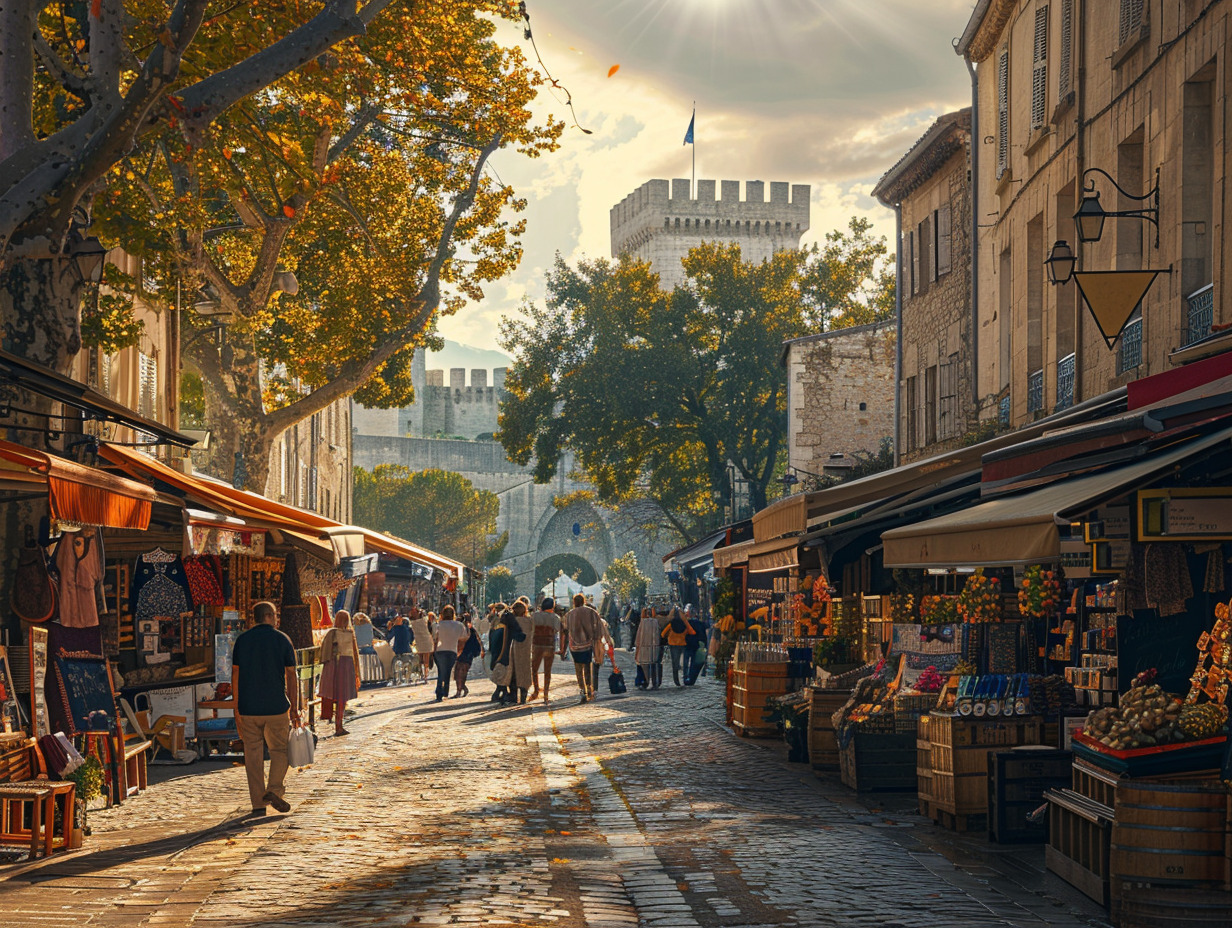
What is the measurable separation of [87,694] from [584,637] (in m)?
11.3

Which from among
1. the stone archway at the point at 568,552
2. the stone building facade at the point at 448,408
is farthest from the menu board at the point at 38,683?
the stone building facade at the point at 448,408

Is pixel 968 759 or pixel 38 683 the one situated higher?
pixel 38 683

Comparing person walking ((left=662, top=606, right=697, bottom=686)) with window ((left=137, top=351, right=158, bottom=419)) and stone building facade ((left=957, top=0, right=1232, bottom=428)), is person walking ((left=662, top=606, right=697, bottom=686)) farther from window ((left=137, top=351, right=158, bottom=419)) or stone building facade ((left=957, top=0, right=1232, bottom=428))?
window ((left=137, top=351, right=158, bottom=419))

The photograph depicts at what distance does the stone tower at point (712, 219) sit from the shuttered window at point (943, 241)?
4995 centimetres

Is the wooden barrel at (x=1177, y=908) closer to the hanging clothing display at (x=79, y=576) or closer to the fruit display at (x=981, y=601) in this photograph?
the fruit display at (x=981, y=601)

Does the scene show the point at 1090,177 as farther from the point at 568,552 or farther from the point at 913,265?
the point at 568,552

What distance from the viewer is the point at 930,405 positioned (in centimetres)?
A: 2373

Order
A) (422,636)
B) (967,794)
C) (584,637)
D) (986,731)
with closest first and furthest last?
(967,794) → (986,731) → (584,637) → (422,636)

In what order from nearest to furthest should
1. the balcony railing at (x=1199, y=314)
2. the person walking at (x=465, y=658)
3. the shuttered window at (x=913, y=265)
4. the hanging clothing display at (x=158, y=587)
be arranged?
the balcony railing at (x=1199, y=314), the hanging clothing display at (x=158, y=587), the person walking at (x=465, y=658), the shuttered window at (x=913, y=265)

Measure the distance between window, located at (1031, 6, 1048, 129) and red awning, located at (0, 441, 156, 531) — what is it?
1137cm

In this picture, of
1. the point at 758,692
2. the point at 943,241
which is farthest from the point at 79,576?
Answer: the point at 943,241

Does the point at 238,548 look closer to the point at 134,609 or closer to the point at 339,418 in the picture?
the point at 134,609

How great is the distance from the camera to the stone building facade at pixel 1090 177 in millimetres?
11969

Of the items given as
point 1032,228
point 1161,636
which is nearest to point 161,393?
point 1032,228
